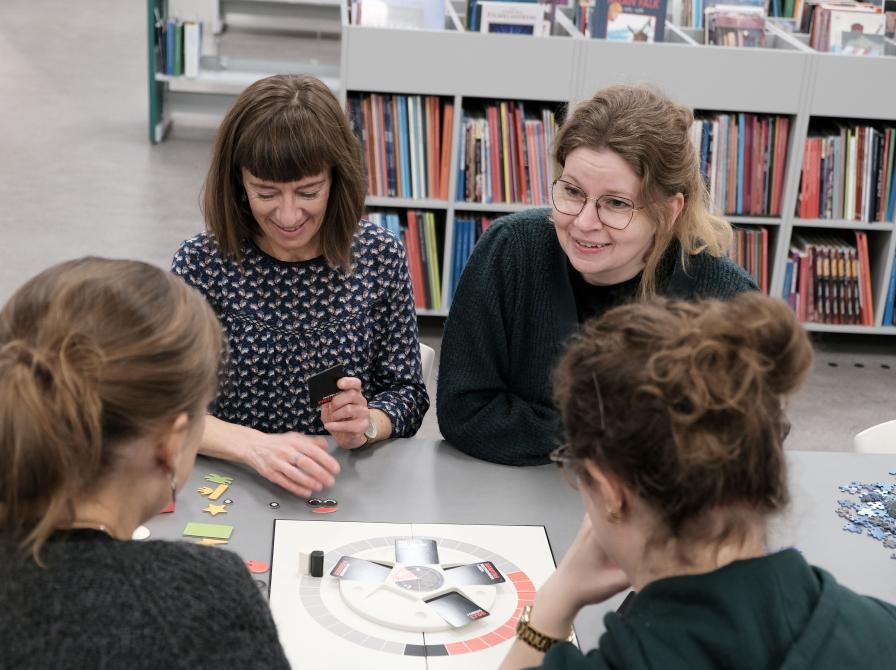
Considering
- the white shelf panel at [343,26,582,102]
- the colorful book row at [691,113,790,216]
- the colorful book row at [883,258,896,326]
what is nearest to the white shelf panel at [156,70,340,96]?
the white shelf panel at [343,26,582,102]

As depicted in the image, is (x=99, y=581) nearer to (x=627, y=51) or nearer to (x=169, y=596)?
(x=169, y=596)

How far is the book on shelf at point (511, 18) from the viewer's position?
4.02 metres

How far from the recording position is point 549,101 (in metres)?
4.16

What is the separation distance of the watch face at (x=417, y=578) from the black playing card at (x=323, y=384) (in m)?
0.38

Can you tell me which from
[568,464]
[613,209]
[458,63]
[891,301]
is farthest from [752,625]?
[891,301]

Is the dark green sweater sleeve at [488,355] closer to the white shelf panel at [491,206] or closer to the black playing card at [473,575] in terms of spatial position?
the black playing card at [473,575]

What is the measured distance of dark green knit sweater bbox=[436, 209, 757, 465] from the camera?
2.20m

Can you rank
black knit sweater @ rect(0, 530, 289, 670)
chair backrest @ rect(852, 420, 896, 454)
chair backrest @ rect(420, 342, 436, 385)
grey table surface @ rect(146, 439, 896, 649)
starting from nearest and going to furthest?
1. black knit sweater @ rect(0, 530, 289, 670)
2. grey table surface @ rect(146, 439, 896, 649)
3. chair backrest @ rect(852, 420, 896, 454)
4. chair backrest @ rect(420, 342, 436, 385)

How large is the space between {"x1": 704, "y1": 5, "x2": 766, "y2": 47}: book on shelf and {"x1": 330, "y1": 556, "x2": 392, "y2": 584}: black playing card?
3.03m

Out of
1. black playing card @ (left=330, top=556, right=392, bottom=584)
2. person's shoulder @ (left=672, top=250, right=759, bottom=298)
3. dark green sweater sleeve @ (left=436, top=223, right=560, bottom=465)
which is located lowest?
black playing card @ (left=330, top=556, right=392, bottom=584)

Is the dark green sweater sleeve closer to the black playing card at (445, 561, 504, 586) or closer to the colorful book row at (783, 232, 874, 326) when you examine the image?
the black playing card at (445, 561, 504, 586)

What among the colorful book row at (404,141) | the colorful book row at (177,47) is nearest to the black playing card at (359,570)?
the colorful book row at (404,141)

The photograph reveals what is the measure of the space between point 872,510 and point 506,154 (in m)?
2.41

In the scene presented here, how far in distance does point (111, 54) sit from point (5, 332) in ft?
25.2
